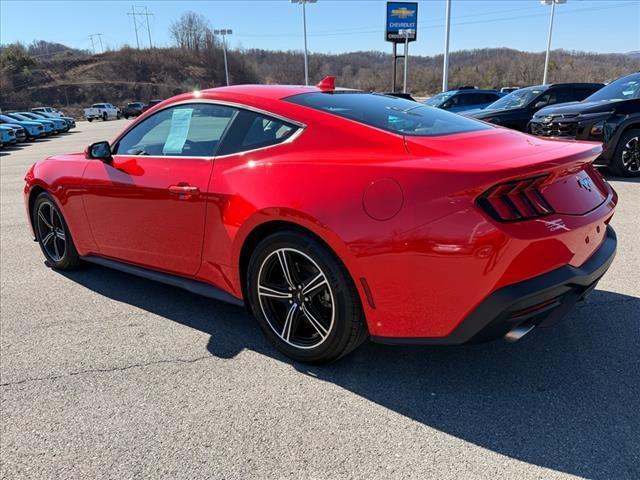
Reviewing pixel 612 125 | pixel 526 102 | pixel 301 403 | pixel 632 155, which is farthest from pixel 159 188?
pixel 526 102

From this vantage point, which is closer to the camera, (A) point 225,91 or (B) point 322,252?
(B) point 322,252

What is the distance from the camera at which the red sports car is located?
219 centimetres

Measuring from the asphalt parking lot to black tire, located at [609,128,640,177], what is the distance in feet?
17.2

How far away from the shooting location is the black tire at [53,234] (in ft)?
14.5

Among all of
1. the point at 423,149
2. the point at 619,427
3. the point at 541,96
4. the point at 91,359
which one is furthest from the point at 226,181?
the point at 541,96

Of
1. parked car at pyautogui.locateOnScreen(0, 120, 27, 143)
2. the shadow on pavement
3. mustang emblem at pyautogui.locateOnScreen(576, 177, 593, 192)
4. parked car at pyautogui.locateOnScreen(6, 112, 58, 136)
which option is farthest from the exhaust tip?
parked car at pyautogui.locateOnScreen(6, 112, 58, 136)

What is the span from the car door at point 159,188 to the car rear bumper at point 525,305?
1555 mm

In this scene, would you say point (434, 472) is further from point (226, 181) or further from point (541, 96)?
point (541, 96)

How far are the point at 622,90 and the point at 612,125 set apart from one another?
1212mm

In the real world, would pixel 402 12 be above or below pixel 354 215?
above

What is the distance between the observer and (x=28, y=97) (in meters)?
77.6

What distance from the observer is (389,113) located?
120 inches

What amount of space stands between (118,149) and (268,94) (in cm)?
148

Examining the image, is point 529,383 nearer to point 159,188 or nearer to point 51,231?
point 159,188
